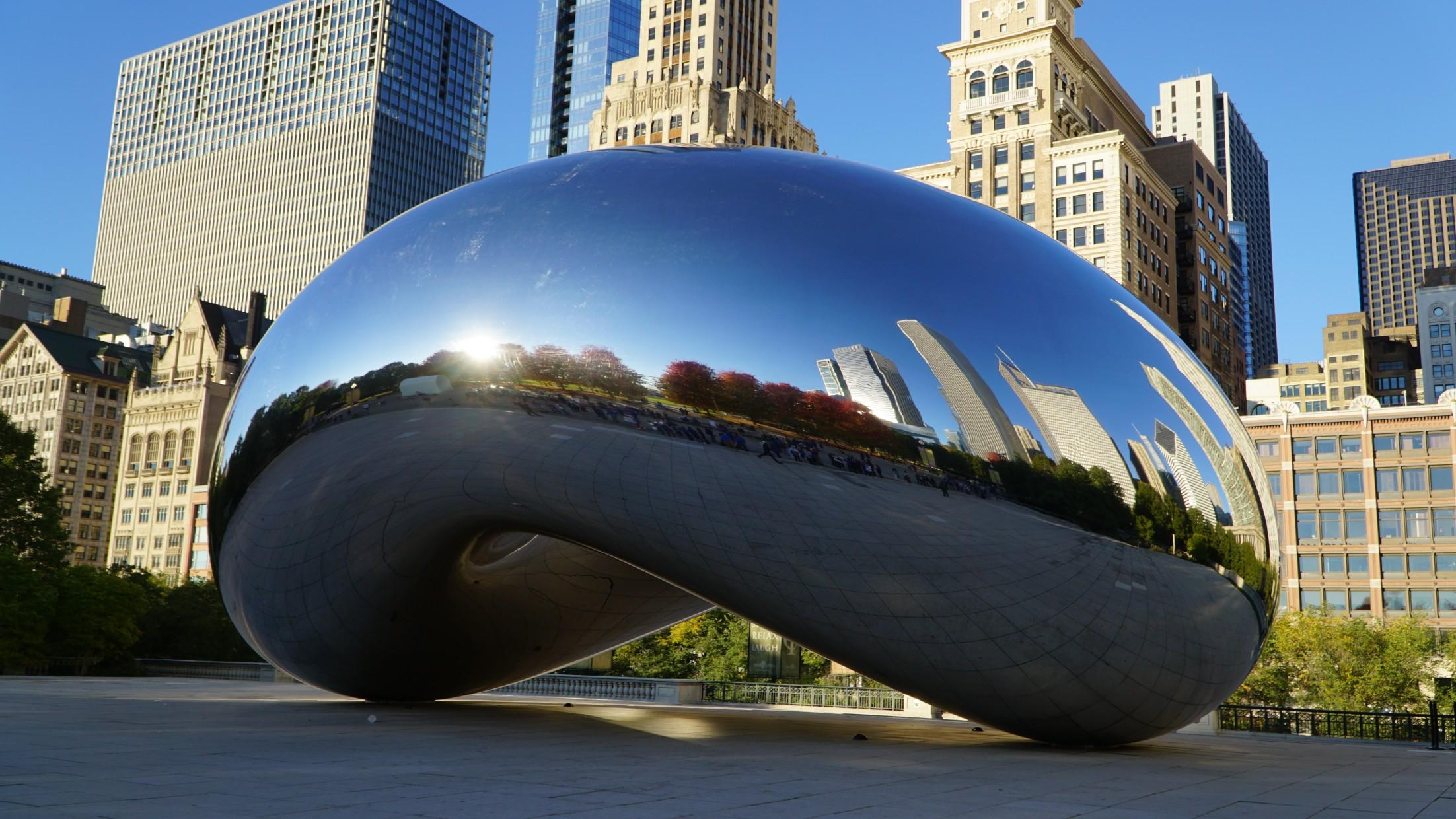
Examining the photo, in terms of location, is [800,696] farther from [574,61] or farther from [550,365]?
[574,61]

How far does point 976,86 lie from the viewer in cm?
10269

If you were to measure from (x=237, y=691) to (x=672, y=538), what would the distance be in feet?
48.6

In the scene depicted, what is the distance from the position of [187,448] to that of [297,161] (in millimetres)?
75309

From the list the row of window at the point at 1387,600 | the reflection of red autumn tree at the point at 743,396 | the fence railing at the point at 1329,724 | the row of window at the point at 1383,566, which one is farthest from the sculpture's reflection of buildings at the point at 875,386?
the row of window at the point at 1383,566

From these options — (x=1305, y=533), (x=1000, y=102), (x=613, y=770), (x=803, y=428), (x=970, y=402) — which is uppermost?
(x=1000, y=102)

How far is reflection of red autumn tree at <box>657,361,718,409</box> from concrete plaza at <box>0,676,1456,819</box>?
2.66 meters

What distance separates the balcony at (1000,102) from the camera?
98562mm

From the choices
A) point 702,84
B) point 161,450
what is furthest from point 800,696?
point 161,450

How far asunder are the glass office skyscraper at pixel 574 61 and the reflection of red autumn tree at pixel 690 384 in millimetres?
176201

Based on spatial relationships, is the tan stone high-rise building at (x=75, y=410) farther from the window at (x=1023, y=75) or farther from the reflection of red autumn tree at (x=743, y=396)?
the reflection of red autumn tree at (x=743, y=396)

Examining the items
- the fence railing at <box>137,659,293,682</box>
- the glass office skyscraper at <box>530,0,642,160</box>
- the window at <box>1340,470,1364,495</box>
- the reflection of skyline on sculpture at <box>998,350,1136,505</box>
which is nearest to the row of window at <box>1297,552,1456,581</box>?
the window at <box>1340,470,1364,495</box>

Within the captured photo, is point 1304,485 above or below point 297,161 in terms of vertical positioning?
below

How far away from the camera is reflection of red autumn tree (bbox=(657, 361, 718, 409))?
9.19m

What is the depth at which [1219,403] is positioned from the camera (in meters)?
10.8
